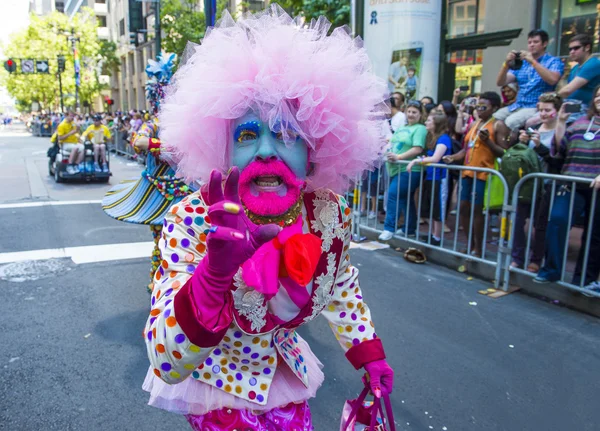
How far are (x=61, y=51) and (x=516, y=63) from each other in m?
53.8

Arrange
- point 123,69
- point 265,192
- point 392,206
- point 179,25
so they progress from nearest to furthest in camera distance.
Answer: point 265,192 → point 392,206 → point 179,25 → point 123,69

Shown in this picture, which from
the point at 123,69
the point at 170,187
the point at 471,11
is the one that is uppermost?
the point at 123,69

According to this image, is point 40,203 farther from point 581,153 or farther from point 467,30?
point 467,30

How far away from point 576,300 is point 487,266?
101 centimetres

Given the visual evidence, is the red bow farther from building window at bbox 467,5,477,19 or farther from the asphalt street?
building window at bbox 467,5,477,19

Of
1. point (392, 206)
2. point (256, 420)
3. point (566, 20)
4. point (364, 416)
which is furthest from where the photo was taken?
point (566, 20)

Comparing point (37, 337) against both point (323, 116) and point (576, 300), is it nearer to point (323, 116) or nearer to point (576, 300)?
point (323, 116)

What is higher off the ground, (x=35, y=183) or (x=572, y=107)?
(x=572, y=107)

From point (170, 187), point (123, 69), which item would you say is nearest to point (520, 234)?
point (170, 187)

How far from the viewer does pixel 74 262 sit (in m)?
6.10

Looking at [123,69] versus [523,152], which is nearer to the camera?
[523,152]

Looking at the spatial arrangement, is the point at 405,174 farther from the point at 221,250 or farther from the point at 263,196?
the point at 221,250

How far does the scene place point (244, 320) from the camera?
4.87ft

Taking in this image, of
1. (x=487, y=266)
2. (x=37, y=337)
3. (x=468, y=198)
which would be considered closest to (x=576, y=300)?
(x=487, y=266)
